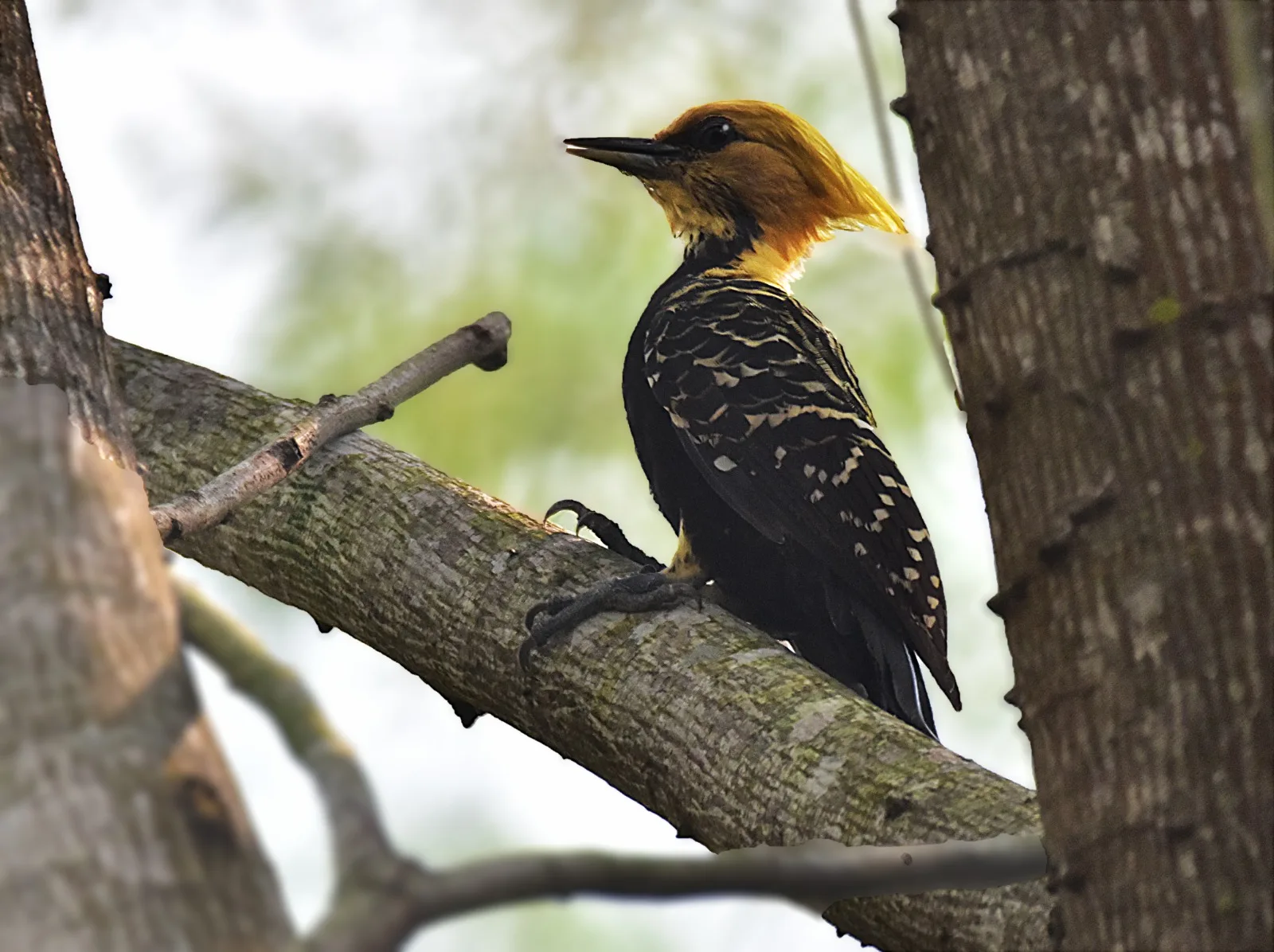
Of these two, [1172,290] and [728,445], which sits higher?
[728,445]

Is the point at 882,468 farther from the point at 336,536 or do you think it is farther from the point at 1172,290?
the point at 1172,290

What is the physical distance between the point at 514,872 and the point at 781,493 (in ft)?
10.4

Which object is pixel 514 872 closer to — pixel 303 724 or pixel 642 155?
pixel 303 724

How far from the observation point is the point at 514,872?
1343 mm

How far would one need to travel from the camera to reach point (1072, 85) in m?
1.81

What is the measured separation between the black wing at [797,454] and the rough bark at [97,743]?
2.94 meters

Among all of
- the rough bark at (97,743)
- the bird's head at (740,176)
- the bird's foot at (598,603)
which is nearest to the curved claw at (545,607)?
the bird's foot at (598,603)

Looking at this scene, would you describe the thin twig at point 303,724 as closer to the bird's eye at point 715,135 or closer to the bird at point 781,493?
the bird at point 781,493

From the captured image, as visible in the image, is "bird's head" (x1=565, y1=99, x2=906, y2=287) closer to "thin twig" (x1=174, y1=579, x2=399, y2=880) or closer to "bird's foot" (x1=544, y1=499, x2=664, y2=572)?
"bird's foot" (x1=544, y1=499, x2=664, y2=572)

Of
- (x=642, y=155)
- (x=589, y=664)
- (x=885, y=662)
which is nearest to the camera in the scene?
(x=589, y=664)

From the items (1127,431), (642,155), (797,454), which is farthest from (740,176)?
(1127,431)

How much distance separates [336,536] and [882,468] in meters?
1.60

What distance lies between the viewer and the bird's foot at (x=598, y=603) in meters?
3.54

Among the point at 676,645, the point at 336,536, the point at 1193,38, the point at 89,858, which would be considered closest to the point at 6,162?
the point at 336,536
